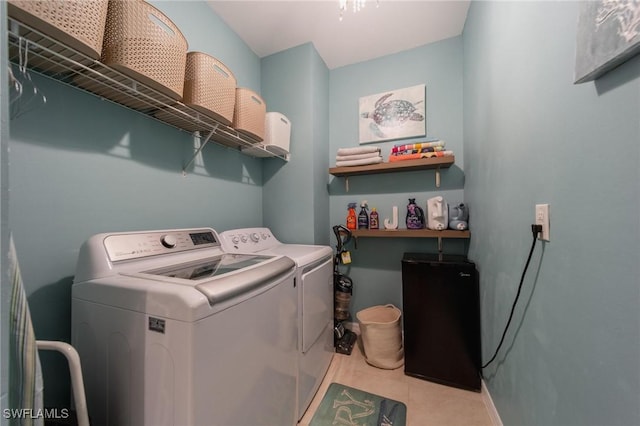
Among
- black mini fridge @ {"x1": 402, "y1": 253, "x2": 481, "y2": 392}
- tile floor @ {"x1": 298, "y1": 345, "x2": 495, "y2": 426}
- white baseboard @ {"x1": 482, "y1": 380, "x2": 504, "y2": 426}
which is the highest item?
black mini fridge @ {"x1": 402, "y1": 253, "x2": 481, "y2": 392}

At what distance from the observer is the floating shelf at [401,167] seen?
1.87 meters

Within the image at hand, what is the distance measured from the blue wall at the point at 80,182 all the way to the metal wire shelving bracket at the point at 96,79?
58mm

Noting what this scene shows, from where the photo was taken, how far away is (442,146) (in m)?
1.96

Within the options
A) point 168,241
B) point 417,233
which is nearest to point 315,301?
point 168,241

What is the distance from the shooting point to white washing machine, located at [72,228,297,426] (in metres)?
0.68

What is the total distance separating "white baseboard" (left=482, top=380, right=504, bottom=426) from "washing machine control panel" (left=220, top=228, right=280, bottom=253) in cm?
177

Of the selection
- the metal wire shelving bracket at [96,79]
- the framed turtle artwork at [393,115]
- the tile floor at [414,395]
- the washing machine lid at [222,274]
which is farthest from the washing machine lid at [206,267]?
the framed turtle artwork at [393,115]

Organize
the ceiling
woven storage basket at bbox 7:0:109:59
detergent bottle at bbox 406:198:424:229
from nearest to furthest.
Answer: woven storage basket at bbox 7:0:109:59
the ceiling
detergent bottle at bbox 406:198:424:229

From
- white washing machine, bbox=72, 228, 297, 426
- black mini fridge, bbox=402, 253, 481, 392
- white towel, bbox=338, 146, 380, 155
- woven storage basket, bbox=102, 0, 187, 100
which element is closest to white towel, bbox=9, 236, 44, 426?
white washing machine, bbox=72, 228, 297, 426

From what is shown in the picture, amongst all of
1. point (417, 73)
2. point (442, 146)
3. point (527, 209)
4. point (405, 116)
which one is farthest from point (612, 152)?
point (417, 73)

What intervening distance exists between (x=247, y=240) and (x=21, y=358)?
1.24 meters

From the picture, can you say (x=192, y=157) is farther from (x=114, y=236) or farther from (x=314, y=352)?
(x=314, y=352)

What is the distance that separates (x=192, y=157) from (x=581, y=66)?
186cm

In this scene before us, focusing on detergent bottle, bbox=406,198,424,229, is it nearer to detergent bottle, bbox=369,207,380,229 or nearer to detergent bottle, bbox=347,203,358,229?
detergent bottle, bbox=369,207,380,229
